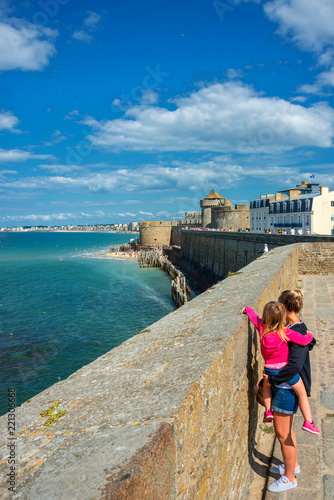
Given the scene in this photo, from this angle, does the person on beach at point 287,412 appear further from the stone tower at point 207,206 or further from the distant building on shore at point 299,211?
the stone tower at point 207,206

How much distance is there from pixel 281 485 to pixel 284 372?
901mm

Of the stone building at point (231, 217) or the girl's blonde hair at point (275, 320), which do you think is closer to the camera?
the girl's blonde hair at point (275, 320)

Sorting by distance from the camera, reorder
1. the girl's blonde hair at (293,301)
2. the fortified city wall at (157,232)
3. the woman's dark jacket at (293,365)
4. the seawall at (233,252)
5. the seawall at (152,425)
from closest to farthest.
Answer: the seawall at (152,425), the woman's dark jacket at (293,365), the girl's blonde hair at (293,301), the seawall at (233,252), the fortified city wall at (157,232)

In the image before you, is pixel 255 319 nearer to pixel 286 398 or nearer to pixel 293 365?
pixel 293 365

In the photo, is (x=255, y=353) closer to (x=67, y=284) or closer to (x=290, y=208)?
(x=67, y=284)

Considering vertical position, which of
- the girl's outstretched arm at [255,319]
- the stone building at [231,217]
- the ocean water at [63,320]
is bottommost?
the ocean water at [63,320]

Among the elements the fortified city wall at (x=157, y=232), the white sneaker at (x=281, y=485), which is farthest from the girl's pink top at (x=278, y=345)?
the fortified city wall at (x=157, y=232)

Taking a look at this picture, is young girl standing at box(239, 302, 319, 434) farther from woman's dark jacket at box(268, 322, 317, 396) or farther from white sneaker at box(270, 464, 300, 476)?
white sneaker at box(270, 464, 300, 476)

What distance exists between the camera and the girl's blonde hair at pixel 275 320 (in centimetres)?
262

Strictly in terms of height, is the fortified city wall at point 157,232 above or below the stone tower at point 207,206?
below

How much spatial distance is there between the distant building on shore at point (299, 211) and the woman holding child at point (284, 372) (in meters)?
34.2

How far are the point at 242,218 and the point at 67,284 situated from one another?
75.8 ft

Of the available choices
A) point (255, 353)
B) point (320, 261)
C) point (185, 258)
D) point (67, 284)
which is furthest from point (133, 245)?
point (255, 353)

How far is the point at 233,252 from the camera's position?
24375mm
